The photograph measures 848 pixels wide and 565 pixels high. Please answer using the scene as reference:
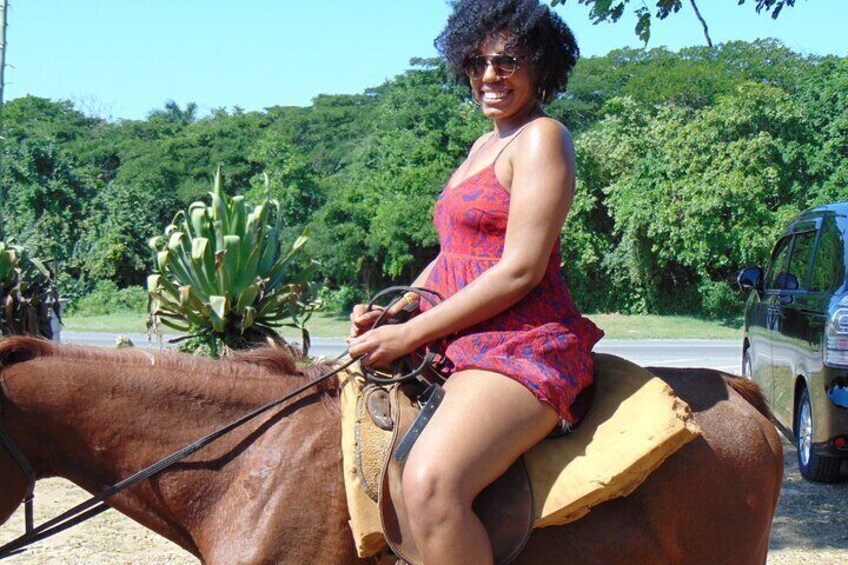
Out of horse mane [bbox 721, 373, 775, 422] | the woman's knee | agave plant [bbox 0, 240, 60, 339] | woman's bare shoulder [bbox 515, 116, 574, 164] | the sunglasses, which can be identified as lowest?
agave plant [bbox 0, 240, 60, 339]

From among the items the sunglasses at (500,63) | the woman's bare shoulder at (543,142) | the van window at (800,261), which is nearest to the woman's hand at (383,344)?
the woman's bare shoulder at (543,142)

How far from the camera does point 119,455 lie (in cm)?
281

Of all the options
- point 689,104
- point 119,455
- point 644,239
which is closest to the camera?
point 119,455

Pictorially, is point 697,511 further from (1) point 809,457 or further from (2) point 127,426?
(1) point 809,457

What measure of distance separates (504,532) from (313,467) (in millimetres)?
593

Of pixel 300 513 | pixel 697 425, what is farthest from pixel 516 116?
pixel 300 513

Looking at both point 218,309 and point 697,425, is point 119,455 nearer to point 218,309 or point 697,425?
point 697,425

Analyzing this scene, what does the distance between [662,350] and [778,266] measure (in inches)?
384

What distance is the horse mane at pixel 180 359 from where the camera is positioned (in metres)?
2.82

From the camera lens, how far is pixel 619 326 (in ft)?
79.5

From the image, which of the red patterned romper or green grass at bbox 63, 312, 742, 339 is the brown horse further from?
green grass at bbox 63, 312, 742, 339

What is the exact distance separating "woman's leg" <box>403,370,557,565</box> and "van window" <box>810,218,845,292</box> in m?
5.22

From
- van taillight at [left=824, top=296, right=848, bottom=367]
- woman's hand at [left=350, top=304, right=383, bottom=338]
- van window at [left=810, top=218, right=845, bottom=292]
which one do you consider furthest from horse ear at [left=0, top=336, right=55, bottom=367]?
van window at [left=810, top=218, right=845, bottom=292]

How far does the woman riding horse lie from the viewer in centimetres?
251
